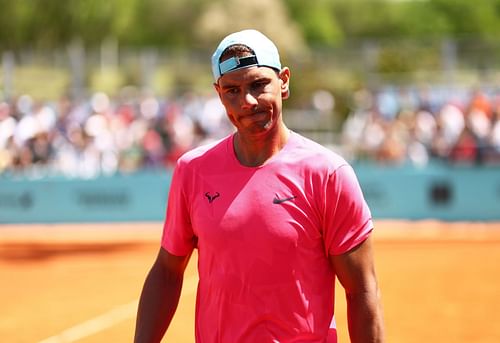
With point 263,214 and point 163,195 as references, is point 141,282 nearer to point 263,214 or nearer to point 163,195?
point 163,195

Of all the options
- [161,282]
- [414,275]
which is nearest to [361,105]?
[414,275]

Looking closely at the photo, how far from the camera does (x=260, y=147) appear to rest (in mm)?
3133

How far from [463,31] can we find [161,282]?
317 ft

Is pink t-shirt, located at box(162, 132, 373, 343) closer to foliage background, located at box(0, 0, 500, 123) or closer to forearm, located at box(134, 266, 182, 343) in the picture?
forearm, located at box(134, 266, 182, 343)

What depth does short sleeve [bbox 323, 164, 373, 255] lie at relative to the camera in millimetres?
3020

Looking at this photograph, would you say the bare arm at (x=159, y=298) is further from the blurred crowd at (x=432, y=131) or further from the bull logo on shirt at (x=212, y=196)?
the blurred crowd at (x=432, y=131)

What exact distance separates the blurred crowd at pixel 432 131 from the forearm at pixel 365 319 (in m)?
16.1

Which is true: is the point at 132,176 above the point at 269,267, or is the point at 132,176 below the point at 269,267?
below

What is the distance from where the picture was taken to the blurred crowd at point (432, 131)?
18.7 meters

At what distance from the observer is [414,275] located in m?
12.8

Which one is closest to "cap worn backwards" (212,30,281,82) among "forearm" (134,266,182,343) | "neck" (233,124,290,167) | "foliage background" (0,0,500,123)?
"neck" (233,124,290,167)

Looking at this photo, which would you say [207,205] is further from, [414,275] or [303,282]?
[414,275]

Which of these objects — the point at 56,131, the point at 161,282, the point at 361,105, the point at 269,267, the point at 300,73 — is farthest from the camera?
the point at 300,73

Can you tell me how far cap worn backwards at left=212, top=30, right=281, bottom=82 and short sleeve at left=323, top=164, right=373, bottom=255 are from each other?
433 millimetres
